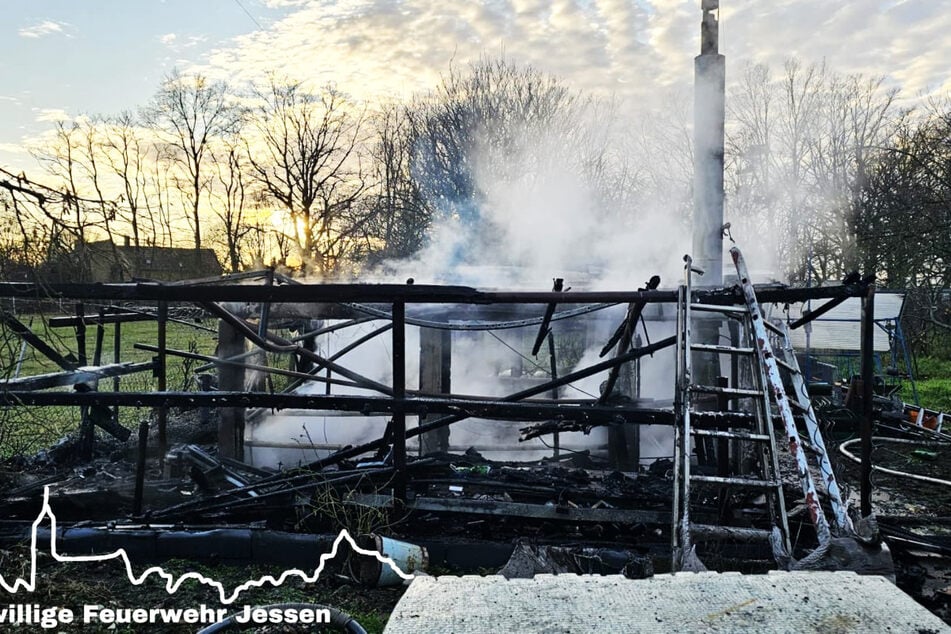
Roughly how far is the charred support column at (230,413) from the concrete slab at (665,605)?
5.80 meters

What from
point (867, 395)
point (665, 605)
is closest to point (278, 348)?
point (665, 605)

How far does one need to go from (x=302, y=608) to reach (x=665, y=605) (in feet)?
7.21

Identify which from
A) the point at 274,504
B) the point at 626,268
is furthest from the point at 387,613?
the point at 626,268

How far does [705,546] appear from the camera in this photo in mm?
4242

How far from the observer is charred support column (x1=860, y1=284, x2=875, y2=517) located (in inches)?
159

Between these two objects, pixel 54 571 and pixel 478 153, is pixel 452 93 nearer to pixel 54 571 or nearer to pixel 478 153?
pixel 478 153

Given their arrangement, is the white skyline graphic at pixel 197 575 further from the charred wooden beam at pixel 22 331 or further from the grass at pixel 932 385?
the grass at pixel 932 385

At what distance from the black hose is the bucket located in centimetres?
61

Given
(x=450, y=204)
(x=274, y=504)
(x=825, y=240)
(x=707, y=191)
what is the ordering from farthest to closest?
(x=450, y=204) < (x=825, y=240) < (x=707, y=191) < (x=274, y=504)

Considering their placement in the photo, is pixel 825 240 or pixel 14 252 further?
pixel 825 240

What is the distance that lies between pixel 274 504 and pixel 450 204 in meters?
22.4

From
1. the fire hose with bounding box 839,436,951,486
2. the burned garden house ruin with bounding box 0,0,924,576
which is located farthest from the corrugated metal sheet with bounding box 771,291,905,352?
the burned garden house ruin with bounding box 0,0,924,576

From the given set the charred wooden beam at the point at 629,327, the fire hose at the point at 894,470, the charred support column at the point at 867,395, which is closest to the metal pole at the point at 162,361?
the charred wooden beam at the point at 629,327

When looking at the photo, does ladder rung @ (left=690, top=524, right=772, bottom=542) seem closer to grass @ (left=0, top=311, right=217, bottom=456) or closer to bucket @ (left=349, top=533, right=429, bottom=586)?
bucket @ (left=349, top=533, right=429, bottom=586)
